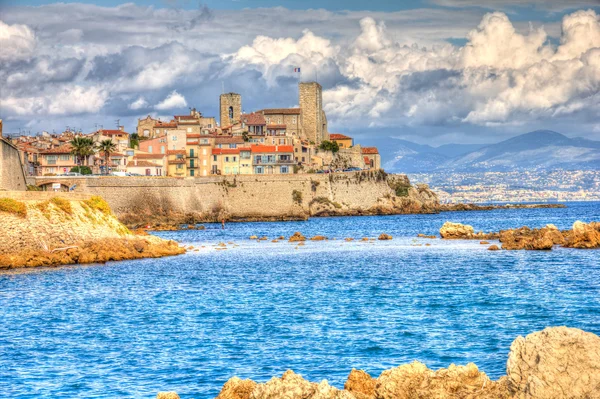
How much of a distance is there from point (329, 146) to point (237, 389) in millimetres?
109340

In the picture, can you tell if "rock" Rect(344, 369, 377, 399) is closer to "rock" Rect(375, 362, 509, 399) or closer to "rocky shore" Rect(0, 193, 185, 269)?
"rock" Rect(375, 362, 509, 399)

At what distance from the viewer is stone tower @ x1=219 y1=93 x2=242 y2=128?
433 ft

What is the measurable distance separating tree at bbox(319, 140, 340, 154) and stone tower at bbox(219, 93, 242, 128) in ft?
55.2

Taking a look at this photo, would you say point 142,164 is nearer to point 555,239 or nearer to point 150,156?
point 150,156

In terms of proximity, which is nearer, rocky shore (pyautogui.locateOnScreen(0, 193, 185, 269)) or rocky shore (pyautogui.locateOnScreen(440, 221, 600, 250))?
rocky shore (pyautogui.locateOnScreen(0, 193, 185, 269))

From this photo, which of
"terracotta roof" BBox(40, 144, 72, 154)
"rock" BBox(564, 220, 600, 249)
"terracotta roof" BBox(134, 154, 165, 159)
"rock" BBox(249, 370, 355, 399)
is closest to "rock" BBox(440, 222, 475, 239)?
"rock" BBox(564, 220, 600, 249)

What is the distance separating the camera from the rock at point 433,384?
11.9m

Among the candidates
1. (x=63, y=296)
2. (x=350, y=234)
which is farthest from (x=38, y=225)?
(x=350, y=234)

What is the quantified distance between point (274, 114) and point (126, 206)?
132 feet

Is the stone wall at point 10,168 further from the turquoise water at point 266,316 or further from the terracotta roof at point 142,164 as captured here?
the terracotta roof at point 142,164

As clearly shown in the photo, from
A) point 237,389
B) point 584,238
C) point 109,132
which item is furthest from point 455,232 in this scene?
point 109,132

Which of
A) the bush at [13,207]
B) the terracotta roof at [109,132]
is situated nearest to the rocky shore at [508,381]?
the bush at [13,207]

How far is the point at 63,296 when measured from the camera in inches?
1161

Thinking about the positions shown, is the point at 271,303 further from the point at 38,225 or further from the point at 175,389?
the point at 38,225
